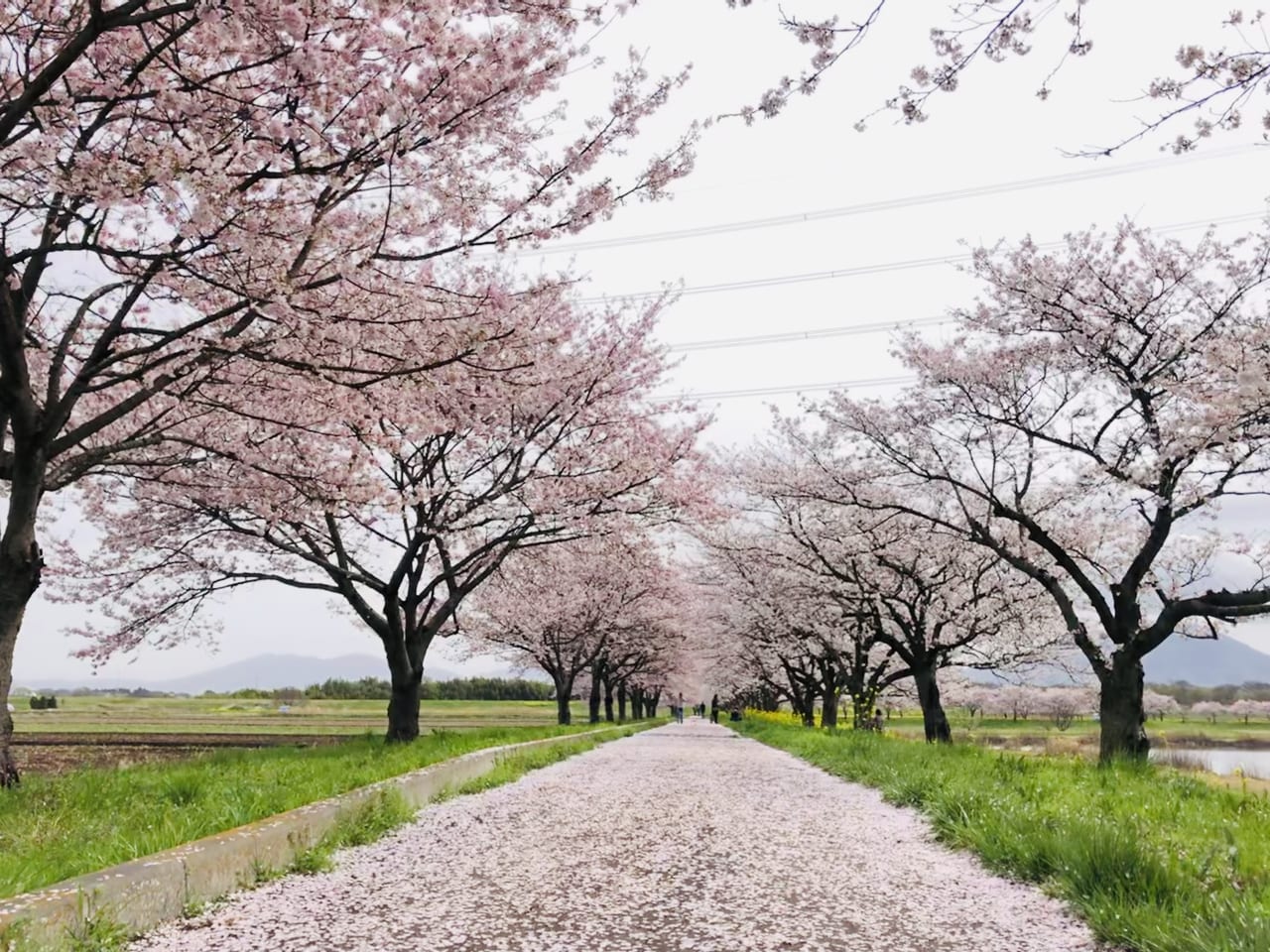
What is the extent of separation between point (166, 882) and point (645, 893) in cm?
256

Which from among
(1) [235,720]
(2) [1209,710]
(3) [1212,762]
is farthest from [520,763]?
(2) [1209,710]

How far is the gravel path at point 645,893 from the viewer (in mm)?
4090

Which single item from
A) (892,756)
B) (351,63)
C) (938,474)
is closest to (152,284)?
(351,63)

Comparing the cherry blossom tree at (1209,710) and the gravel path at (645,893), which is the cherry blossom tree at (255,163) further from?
the cherry blossom tree at (1209,710)

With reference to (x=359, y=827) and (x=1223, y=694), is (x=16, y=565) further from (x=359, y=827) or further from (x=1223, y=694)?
(x=1223, y=694)

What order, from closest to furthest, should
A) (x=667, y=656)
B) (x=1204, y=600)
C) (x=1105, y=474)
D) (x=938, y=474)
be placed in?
(x=1204, y=600) → (x=1105, y=474) → (x=938, y=474) → (x=667, y=656)

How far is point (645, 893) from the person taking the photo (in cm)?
501

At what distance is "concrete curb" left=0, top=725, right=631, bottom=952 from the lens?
354cm

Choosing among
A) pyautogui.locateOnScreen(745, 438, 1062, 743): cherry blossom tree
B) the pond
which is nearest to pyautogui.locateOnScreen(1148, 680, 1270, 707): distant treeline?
the pond

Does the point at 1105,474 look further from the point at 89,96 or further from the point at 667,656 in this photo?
the point at 667,656

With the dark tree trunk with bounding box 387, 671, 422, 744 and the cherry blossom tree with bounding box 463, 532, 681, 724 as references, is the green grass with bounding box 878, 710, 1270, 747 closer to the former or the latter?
the cherry blossom tree with bounding box 463, 532, 681, 724

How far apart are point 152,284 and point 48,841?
5.46m

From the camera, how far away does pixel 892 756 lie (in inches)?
504

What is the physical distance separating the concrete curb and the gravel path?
158mm
